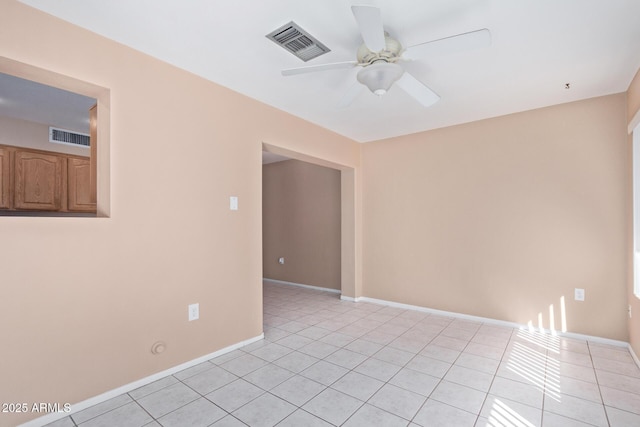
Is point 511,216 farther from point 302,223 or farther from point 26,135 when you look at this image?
point 26,135

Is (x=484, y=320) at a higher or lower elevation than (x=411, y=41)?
lower

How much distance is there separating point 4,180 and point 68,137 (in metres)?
0.88

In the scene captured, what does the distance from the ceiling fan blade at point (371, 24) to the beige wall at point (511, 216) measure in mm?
2443

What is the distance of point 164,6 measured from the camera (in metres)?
1.70

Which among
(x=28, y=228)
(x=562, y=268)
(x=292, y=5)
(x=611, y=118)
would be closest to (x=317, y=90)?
(x=292, y=5)

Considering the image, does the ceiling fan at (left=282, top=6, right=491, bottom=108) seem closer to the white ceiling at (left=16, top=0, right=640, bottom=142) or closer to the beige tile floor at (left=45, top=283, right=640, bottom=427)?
the white ceiling at (left=16, top=0, right=640, bottom=142)

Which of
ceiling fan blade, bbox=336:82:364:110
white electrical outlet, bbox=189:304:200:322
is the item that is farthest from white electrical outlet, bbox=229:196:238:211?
ceiling fan blade, bbox=336:82:364:110

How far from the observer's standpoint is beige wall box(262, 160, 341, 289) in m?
5.07

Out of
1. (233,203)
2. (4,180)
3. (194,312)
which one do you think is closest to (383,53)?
(233,203)

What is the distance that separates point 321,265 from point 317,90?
315 cm

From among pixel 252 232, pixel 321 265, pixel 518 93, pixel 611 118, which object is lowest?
pixel 321 265

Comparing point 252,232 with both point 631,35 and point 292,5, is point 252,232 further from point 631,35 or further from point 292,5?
point 631,35

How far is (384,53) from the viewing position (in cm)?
194

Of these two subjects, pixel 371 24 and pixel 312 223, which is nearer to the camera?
pixel 371 24
